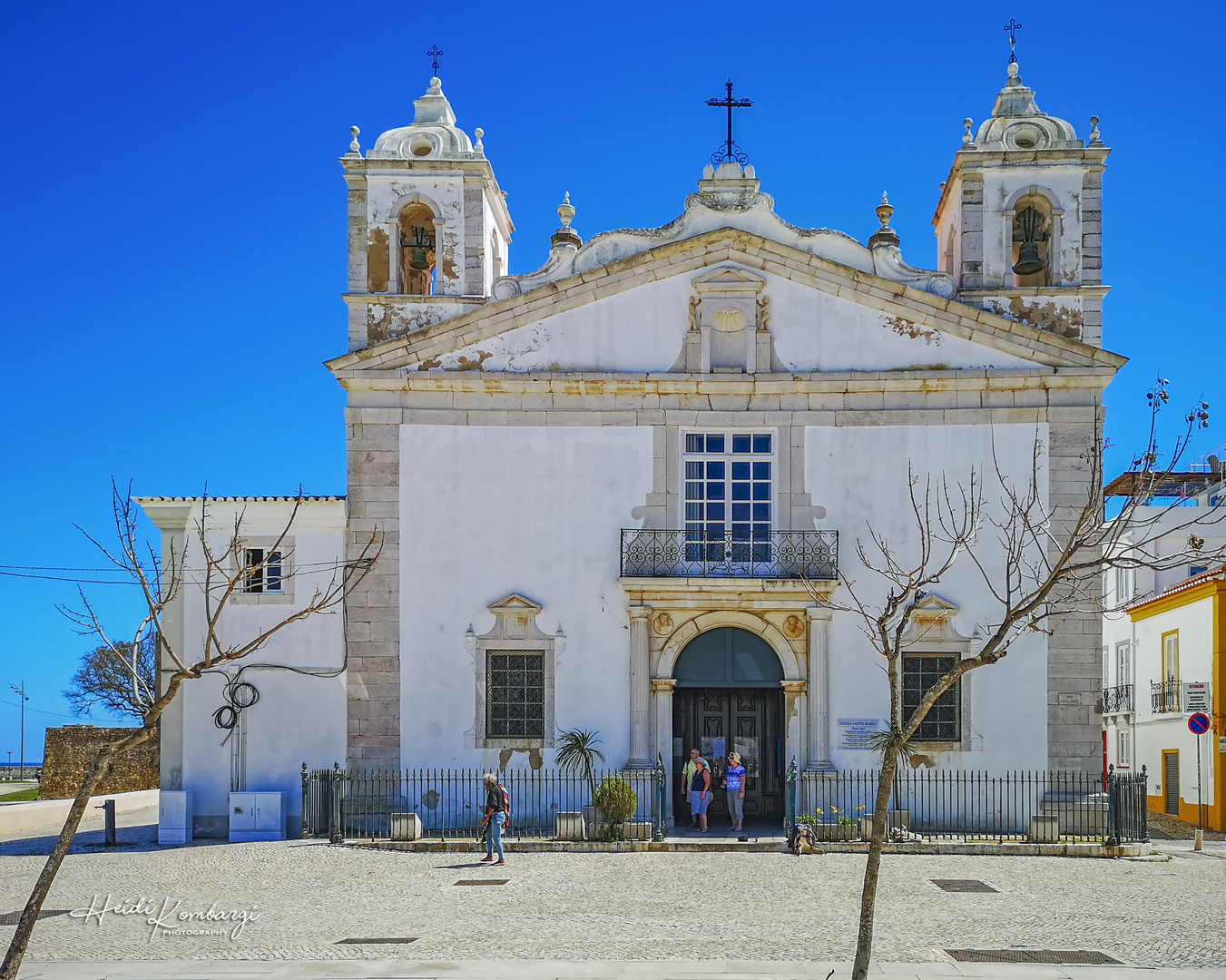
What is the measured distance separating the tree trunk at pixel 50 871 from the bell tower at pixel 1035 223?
52.8 feet

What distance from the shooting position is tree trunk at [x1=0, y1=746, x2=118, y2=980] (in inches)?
335

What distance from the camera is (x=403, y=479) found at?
21078 millimetres

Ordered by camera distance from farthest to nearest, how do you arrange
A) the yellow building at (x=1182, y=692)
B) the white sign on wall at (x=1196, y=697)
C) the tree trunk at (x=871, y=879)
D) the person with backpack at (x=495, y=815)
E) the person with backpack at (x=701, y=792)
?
the white sign on wall at (x=1196, y=697)
the yellow building at (x=1182, y=692)
the person with backpack at (x=701, y=792)
the person with backpack at (x=495, y=815)
the tree trunk at (x=871, y=879)

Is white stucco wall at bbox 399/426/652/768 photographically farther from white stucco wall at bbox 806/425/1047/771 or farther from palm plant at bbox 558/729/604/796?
white stucco wall at bbox 806/425/1047/771

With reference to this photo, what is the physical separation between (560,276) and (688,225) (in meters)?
2.22

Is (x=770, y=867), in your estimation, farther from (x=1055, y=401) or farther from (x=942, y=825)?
(x=1055, y=401)

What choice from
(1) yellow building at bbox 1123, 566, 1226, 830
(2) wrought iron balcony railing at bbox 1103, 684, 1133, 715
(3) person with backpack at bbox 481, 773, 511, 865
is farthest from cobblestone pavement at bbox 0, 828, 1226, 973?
(2) wrought iron balcony railing at bbox 1103, 684, 1133, 715

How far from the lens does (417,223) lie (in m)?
22.5

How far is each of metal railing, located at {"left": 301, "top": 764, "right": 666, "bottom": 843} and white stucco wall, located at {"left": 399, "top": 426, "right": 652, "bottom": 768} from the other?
0.30 m

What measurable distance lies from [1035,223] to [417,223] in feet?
33.9

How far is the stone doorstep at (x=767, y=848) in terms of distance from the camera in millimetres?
17984

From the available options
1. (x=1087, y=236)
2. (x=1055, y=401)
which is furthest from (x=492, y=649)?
(x=1087, y=236)

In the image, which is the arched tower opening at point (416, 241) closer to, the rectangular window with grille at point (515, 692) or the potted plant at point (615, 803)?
the rectangular window with grille at point (515, 692)

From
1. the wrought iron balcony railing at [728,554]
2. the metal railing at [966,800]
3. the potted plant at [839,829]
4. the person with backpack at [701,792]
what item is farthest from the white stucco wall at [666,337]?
the potted plant at [839,829]
